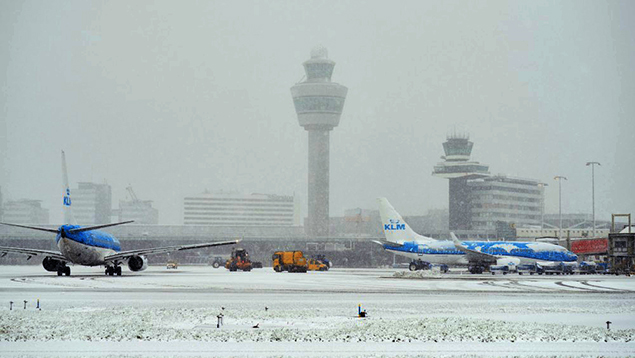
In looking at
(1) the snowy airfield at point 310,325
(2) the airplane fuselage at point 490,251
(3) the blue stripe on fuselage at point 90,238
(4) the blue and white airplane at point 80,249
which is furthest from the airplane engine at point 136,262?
(2) the airplane fuselage at point 490,251

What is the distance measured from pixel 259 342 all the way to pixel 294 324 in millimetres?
4867

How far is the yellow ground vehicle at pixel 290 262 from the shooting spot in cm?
9499

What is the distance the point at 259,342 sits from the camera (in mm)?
24875

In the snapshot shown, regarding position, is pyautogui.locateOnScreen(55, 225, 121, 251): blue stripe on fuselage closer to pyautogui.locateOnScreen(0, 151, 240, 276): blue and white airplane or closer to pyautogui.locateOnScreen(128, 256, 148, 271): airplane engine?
pyautogui.locateOnScreen(0, 151, 240, 276): blue and white airplane

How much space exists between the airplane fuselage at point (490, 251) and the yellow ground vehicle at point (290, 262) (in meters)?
12.7

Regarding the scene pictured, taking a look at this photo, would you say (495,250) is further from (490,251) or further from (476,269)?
(476,269)

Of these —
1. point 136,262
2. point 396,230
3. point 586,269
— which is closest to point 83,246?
point 136,262

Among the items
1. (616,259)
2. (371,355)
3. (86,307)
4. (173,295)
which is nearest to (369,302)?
(173,295)

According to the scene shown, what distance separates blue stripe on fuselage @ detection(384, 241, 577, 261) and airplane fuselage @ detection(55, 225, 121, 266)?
40.3m

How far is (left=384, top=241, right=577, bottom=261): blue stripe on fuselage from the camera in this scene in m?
91.1

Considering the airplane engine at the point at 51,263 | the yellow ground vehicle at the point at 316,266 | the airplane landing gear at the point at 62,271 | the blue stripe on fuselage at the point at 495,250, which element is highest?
the blue stripe on fuselage at the point at 495,250

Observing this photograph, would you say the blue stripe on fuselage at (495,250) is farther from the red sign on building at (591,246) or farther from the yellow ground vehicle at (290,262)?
the red sign on building at (591,246)

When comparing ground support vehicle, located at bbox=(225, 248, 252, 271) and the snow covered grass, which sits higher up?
the snow covered grass

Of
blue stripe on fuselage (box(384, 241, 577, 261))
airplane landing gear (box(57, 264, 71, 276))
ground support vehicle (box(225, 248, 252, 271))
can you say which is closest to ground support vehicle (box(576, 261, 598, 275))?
blue stripe on fuselage (box(384, 241, 577, 261))
